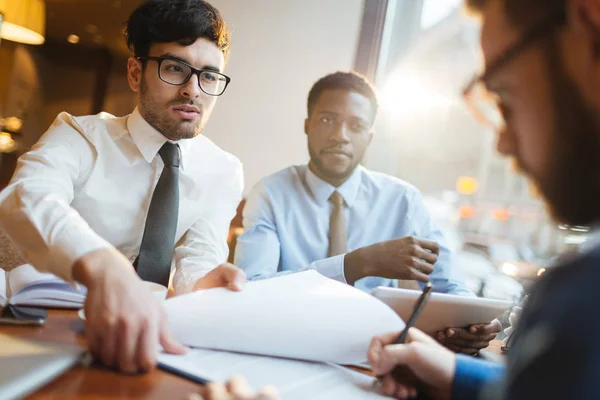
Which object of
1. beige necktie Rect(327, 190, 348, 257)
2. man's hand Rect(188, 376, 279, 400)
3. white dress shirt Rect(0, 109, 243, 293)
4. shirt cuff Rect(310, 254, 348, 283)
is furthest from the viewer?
beige necktie Rect(327, 190, 348, 257)

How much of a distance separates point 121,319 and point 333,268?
991 millimetres

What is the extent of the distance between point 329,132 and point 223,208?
53 centimetres

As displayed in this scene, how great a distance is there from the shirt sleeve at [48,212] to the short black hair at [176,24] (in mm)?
372

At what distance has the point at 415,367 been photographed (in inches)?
27.6

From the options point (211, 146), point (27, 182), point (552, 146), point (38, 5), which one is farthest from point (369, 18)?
point (552, 146)

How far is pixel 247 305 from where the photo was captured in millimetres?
751

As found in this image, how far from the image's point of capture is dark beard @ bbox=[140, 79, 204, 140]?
4.75ft

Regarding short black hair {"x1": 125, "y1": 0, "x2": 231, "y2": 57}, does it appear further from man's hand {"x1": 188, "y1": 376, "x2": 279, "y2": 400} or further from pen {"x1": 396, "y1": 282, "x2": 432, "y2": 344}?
man's hand {"x1": 188, "y1": 376, "x2": 279, "y2": 400}

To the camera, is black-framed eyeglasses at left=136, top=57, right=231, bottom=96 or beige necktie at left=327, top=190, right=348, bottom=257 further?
beige necktie at left=327, top=190, right=348, bottom=257

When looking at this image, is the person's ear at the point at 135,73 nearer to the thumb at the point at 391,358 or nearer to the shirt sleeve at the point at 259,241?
the shirt sleeve at the point at 259,241

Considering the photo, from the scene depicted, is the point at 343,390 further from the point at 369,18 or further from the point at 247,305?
the point at 369,18

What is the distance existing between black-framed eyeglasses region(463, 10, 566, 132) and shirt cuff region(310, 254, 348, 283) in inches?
40.0

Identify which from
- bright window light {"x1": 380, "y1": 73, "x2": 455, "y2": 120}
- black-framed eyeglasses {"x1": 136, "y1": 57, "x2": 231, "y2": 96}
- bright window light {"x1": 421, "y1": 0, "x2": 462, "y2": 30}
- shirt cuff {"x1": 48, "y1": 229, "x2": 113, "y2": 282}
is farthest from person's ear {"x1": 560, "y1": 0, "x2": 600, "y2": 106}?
bright window light {"x1": 421, "y1": 0, "x2": 462, "y2": 30}

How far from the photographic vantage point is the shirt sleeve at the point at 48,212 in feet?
2.46
